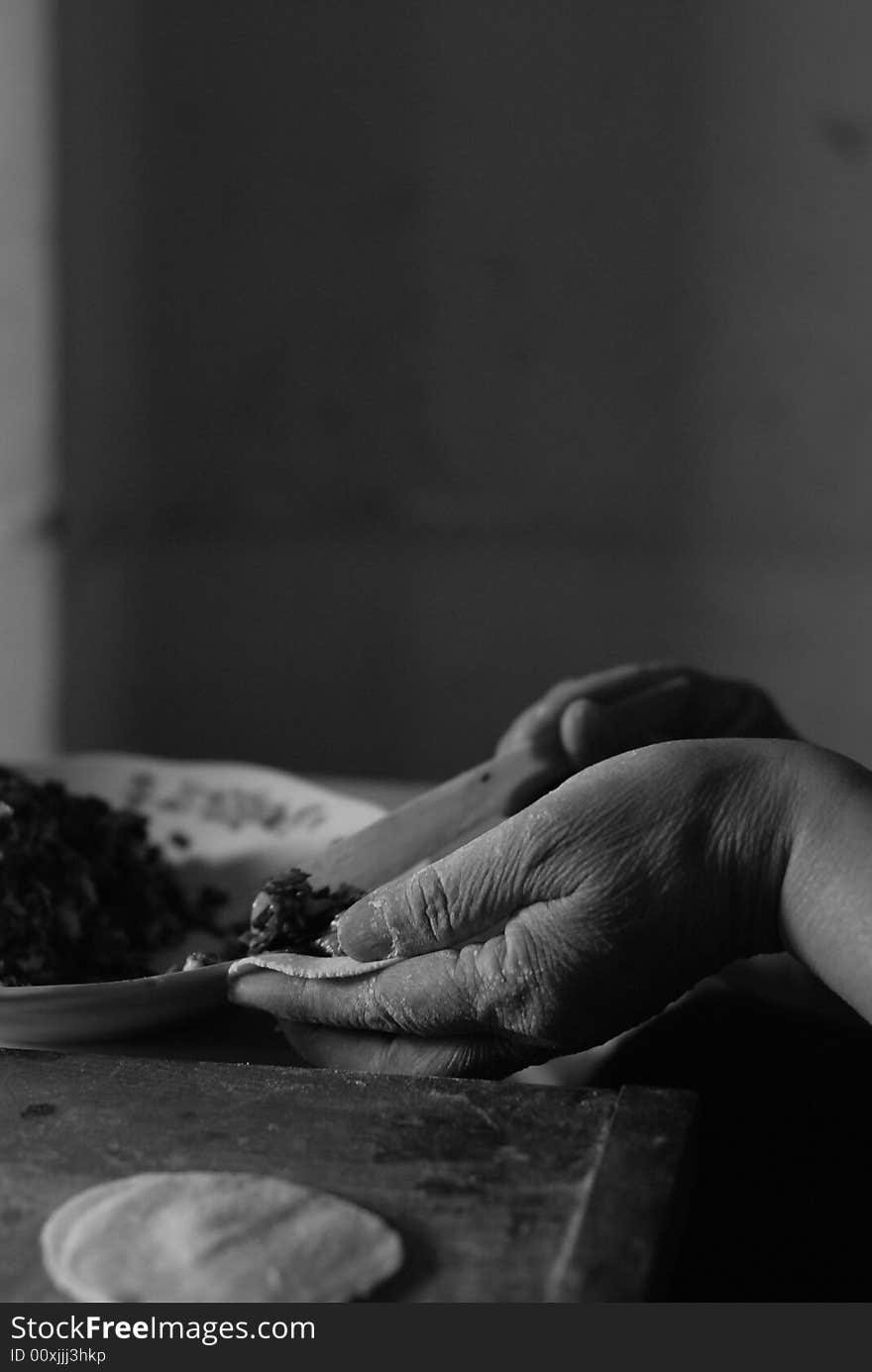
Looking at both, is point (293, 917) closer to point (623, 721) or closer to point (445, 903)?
point (445, 903)

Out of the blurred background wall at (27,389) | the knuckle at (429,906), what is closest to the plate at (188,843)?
the knuckle at (429,906)

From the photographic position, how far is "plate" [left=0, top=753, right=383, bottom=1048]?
779 mm

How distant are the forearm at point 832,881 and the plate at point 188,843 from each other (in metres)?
0.33

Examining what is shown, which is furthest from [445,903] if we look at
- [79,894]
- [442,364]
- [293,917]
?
[442,364]

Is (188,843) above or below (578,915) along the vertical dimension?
below

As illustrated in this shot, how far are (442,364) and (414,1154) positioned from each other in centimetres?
196

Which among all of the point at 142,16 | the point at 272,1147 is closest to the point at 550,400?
the point at 142,16

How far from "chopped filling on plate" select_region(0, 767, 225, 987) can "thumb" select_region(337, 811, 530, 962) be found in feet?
0.80

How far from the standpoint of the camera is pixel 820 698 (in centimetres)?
241

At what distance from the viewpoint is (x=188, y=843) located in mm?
1190

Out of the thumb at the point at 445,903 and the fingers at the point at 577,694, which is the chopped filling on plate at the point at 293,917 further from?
the fingers at the point at 577,694

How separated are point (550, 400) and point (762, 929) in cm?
178

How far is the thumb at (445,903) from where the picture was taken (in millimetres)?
734

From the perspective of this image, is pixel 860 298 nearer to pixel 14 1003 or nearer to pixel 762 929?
pixel 762 929
